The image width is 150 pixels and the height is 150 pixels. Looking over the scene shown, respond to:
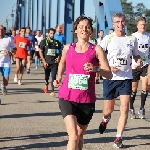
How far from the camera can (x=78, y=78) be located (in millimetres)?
6301

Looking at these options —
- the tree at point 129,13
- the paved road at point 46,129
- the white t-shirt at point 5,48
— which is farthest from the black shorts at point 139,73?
the tree at point 129,13

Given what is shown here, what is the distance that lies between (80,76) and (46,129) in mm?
3427

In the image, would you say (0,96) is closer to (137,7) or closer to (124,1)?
(137,7)

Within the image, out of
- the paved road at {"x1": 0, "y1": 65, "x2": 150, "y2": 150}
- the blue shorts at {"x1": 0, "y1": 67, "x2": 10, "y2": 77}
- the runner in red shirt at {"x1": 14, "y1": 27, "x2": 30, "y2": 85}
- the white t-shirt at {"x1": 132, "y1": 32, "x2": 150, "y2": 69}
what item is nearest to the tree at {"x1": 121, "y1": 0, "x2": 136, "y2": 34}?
the runner in red shirt at {"x1": 14, "y1": 27, "x2": 30, "y2": 85}

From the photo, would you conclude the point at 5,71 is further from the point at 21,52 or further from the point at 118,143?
the point at 118,143

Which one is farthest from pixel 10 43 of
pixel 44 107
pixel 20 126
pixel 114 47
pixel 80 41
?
pixel 80 41

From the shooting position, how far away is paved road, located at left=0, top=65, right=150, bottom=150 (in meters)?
8.28

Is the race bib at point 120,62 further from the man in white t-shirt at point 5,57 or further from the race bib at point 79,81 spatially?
the man in white t-shirt at point 5,57

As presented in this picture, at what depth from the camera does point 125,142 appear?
859cm

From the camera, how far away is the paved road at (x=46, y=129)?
27.2ft

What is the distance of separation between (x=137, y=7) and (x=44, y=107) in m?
52.5

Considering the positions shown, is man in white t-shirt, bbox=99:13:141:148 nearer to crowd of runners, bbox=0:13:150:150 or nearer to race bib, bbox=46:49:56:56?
crowd of runners, bbox=0:13:150:150

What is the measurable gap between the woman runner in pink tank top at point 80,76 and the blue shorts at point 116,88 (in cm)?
204

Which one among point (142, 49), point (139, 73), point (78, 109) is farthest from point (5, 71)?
point (78, 109)
